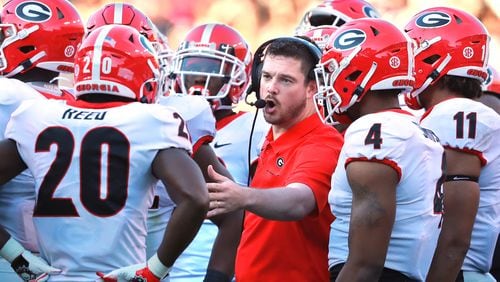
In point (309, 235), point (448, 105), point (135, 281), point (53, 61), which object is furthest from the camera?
point (53, 61)

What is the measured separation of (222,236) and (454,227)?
1020 millimetres

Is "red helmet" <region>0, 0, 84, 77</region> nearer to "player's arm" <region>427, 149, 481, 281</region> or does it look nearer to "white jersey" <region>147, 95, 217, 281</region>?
"white jersey" <region>147, 95, 217, 281</region>

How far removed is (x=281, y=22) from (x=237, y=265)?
8022mm

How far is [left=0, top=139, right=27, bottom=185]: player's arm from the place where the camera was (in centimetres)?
364

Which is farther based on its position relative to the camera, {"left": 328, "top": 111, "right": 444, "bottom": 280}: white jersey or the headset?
the headset

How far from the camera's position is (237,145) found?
5.11 m

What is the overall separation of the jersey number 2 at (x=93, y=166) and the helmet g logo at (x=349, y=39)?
0.95m

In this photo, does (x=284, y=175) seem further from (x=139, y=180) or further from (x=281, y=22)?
(x=281, y=22)

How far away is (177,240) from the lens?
11.8ft

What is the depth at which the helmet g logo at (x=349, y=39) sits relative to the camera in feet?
12.9

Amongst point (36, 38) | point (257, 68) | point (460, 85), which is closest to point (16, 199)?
point (36, 38)

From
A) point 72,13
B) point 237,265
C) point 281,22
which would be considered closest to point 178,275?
point 237,265

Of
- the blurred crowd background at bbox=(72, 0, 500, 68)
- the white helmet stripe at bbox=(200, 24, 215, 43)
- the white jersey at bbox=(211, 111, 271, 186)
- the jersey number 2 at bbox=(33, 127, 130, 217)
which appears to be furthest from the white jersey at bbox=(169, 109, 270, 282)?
the blurred crowd background at bbox=(72, 0, 500, 68)

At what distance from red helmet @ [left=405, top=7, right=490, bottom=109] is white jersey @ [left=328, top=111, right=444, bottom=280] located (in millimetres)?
924
